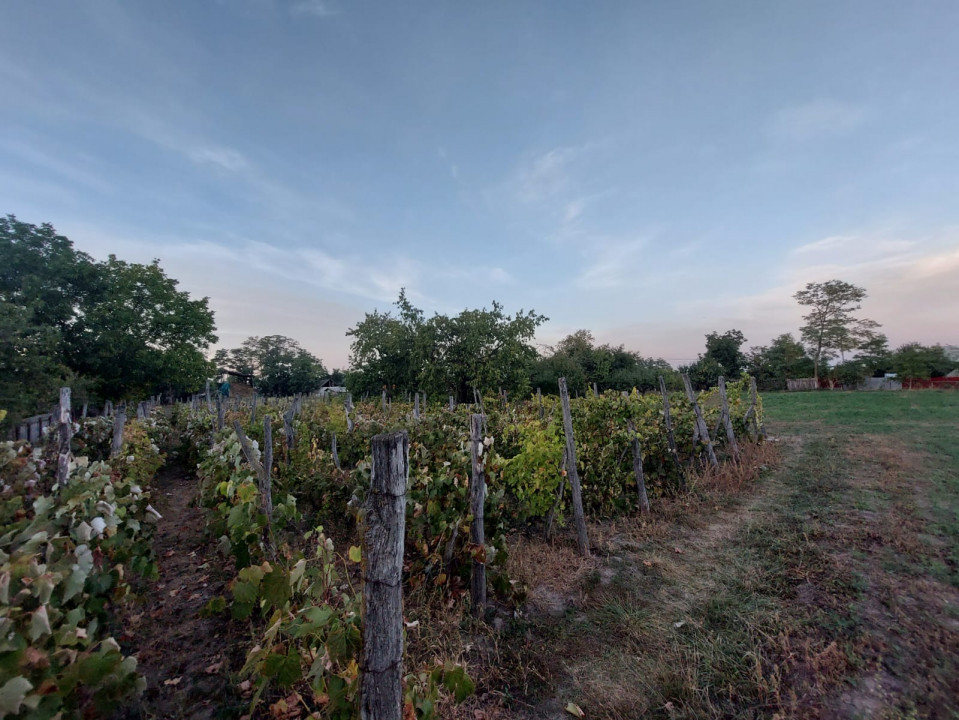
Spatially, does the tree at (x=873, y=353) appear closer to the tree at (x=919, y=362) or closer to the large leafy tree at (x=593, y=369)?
the tree at (x=919, y=362)

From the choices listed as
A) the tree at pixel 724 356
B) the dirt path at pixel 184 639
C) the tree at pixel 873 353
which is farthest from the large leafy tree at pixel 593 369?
the dirt path at pixel 184 639

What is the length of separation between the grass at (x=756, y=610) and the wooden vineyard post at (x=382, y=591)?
62.3 inches

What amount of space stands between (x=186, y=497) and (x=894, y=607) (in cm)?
1014

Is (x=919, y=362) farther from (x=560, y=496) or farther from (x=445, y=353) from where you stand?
(x=560, y=496)

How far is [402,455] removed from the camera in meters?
1.63

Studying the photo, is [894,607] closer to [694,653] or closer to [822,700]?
[822,700]

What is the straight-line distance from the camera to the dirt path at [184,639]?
2627mm

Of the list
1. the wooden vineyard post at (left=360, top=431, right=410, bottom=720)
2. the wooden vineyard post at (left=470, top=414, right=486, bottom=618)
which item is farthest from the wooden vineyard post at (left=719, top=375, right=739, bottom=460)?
the wooden vineyard post at (left=360, top=431, right=410, bottom=720)

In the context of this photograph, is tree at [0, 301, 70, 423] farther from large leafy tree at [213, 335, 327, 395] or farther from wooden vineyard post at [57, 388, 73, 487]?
large leafy tree at [213, 335, 327, 395]

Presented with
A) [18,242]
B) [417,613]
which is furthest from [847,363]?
[18,242]

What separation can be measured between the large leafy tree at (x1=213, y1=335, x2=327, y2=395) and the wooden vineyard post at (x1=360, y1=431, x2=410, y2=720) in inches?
2298

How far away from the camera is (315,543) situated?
477cm

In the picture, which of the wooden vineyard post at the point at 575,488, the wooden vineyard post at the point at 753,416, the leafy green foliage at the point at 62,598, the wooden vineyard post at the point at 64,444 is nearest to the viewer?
the leafy green foliage at the point at 62,598

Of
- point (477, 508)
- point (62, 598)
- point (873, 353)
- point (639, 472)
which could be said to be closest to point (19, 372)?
point (62, 598)
